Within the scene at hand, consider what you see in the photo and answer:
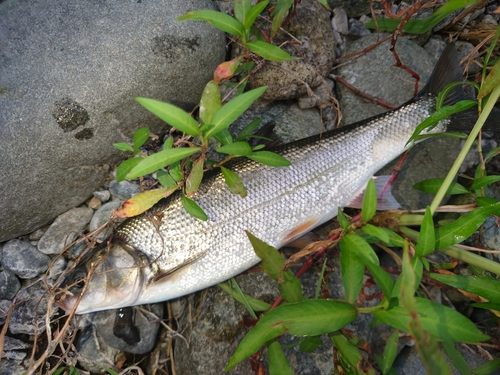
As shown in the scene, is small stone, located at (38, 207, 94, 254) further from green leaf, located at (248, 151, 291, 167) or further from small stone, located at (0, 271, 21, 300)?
green leaf, located at (248, 151, 291, 167)

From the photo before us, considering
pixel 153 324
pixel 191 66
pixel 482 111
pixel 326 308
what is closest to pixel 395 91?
pixel 482 111

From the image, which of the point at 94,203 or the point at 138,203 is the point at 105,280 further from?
the point at 94,203

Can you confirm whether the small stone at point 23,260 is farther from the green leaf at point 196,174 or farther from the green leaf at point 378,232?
the green leaf at point 378,232

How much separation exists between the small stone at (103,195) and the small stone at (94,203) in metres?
0.02

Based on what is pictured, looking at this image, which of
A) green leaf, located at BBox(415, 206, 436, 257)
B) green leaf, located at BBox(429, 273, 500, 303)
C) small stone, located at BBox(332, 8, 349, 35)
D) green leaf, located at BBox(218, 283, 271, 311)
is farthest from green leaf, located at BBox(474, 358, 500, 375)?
small stone, located at BBox(332, 8, 349, 35)

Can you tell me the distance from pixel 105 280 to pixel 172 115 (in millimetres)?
1157

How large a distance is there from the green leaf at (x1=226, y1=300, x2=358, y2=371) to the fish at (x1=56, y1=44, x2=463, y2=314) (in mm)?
798

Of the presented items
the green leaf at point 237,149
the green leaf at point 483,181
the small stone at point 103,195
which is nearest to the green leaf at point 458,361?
the green leaf at point 483,181

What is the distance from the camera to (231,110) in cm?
174

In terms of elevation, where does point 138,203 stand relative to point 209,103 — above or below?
below

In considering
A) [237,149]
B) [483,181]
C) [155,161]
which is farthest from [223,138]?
[483,181]

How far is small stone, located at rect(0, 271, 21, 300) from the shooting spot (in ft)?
8.76

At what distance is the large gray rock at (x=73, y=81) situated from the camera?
241 cm

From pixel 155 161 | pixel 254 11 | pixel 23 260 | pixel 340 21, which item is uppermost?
pixel 254 11
